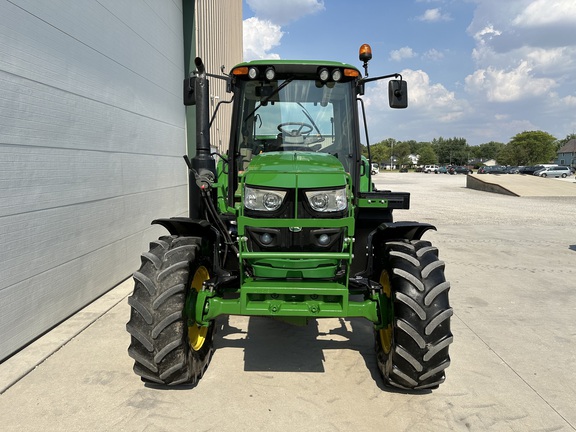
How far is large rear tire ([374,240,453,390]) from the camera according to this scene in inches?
114

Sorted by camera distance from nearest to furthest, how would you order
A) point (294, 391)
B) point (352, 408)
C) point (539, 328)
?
point (352, 408)
point (294, 391)
point (539, 328)

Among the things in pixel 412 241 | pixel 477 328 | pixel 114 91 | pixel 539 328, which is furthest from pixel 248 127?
pixel 539 328

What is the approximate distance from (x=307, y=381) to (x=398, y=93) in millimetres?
2781

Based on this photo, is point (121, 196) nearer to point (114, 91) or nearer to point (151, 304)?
point (114, 91)

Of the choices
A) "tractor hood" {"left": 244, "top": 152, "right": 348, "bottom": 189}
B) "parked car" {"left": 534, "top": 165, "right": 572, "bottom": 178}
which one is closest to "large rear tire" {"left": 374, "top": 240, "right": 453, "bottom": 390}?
"tractor hood" {"left": 244, "top": 152, "right": 348, "bottom": 189}

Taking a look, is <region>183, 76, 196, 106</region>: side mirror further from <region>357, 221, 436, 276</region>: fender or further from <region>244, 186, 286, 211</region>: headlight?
<region>357, 221, 436, 276</region>: fender

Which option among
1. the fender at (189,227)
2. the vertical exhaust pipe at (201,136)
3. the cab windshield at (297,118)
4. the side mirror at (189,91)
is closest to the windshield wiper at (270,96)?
the cab windshield at (297,118)

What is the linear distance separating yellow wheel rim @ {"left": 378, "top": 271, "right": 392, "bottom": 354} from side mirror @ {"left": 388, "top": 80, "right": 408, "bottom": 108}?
1.71 metres

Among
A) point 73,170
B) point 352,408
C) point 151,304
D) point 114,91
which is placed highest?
point 114,91

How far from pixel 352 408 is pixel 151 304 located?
5.31ft

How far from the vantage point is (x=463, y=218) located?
42.2 ft

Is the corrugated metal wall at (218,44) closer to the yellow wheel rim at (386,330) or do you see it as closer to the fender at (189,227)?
the fender at (189,227)

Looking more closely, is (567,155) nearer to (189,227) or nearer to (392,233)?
(392,233)

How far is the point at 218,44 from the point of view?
12.8 m
